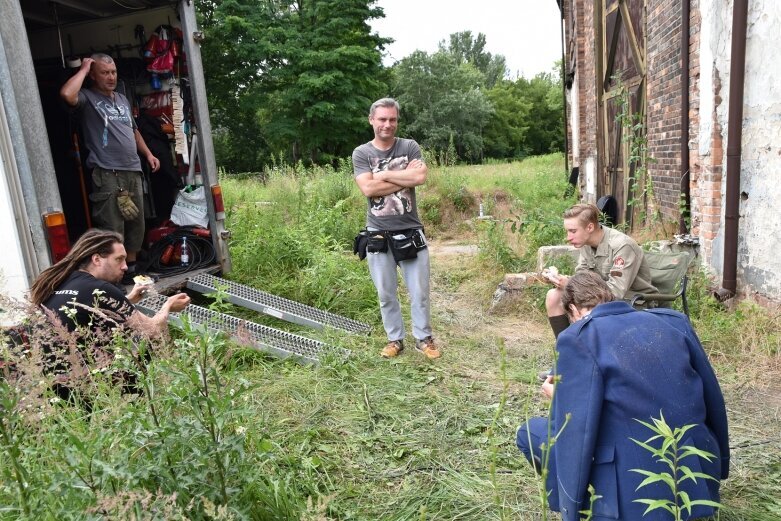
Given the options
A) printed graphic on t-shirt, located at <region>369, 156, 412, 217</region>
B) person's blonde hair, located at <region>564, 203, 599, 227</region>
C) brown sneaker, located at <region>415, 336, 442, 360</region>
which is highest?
printed graphic on t-shirt, located at <region>369, 156, 412, 217</region>

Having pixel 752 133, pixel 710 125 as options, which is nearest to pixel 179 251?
pixel 710 125

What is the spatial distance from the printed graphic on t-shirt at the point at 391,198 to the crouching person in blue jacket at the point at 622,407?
8.45ft

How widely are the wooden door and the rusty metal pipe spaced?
2375 mm

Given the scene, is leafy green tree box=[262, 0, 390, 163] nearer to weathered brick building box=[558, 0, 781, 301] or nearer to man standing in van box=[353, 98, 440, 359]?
weathered brick building box=[558, 0, 781, 301]

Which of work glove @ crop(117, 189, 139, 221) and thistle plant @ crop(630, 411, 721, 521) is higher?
work glove @ crop(117, 189, 139, 221)

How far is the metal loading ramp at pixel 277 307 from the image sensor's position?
511cm

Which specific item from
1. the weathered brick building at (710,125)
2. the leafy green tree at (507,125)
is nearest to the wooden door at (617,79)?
the weathered brick building at (710,125)

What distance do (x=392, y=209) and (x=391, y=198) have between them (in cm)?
9

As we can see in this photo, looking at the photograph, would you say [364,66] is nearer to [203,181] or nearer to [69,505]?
[203,181]

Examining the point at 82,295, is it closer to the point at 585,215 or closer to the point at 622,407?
the point at 622,407

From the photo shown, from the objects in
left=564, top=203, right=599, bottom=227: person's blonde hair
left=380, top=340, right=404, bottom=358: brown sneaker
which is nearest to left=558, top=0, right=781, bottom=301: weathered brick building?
left=564, top=203, right=599, bottom=227: person's blonde hair

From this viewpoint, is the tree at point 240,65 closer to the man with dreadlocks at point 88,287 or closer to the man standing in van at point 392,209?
the man standing in van at point 392,209

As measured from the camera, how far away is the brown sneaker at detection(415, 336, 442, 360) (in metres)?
4.58

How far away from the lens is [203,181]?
18.5 ft
